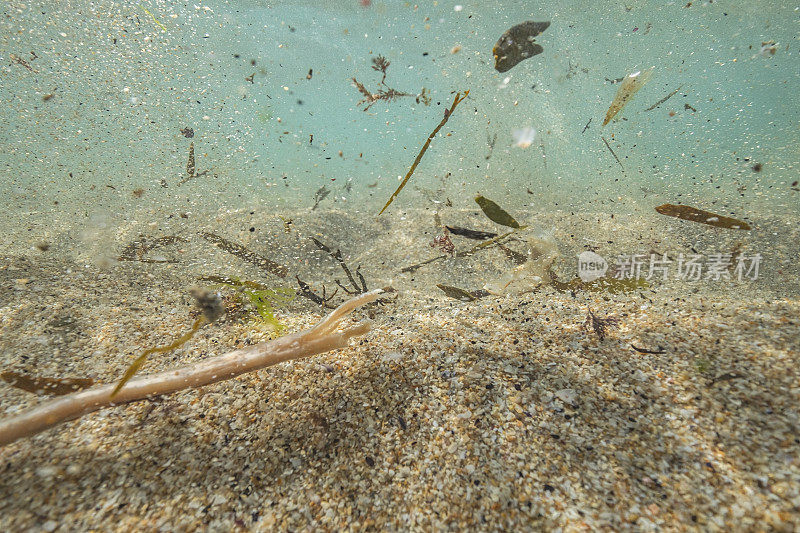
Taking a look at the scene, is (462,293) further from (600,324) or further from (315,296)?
(315,296)

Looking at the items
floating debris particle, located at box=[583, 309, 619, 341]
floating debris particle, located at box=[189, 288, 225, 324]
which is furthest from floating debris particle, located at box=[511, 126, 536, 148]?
floating debris particle, located at box=[189, 288, 225, 324]

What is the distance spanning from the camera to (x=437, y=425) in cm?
160

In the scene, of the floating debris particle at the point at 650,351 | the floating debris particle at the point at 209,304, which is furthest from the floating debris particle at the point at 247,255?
the floating debris particle at the point at 650,351

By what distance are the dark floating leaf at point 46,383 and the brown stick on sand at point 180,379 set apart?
331 mm

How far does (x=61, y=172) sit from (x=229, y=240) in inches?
286

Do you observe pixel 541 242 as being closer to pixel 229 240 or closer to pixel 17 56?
pixel 229 240

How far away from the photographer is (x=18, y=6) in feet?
→ 30.0

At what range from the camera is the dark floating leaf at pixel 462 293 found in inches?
123

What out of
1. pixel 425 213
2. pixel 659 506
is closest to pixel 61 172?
pixel 425 213

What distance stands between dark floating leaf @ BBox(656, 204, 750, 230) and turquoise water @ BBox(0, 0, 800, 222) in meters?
1.54

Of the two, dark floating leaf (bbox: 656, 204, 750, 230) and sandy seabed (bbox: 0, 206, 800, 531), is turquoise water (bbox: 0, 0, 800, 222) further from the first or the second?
sandy seabed (bbox: 0, 206, 800, 531)

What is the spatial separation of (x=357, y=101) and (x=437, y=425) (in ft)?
48.8

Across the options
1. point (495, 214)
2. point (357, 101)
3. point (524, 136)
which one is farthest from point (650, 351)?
point (357, 101)

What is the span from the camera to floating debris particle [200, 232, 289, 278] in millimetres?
3865
